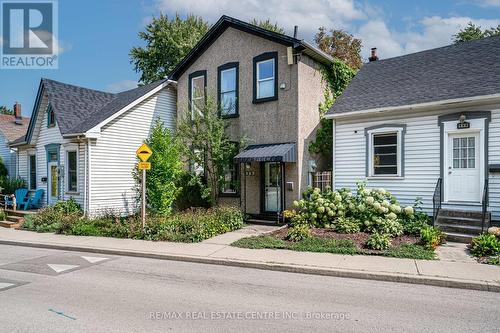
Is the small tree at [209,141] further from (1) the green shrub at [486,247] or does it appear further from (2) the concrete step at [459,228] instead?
(1) the green shrub at [486,247]

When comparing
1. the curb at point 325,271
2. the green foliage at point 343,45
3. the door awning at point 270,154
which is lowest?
the curb at point 325,271

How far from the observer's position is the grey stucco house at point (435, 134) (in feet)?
34.1

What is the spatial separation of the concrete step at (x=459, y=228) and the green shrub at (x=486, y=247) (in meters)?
1.24

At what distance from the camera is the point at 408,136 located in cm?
1180

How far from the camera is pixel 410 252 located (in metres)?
8.37

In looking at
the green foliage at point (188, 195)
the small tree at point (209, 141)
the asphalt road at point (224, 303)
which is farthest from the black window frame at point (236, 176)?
the asphalt road at point (224, 303)

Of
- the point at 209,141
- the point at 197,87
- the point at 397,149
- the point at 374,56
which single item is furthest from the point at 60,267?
the point at 374,56

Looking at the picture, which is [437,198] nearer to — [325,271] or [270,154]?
[270,154]

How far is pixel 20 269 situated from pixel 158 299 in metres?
4.39

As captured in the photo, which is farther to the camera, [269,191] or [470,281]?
[269,191]

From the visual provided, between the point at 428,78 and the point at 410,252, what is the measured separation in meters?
7.06

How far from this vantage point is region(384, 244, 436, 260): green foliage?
26.4 feet

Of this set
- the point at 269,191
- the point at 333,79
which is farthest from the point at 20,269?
the point at 333,79

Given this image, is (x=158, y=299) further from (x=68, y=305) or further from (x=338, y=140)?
(x=338, y=140)
